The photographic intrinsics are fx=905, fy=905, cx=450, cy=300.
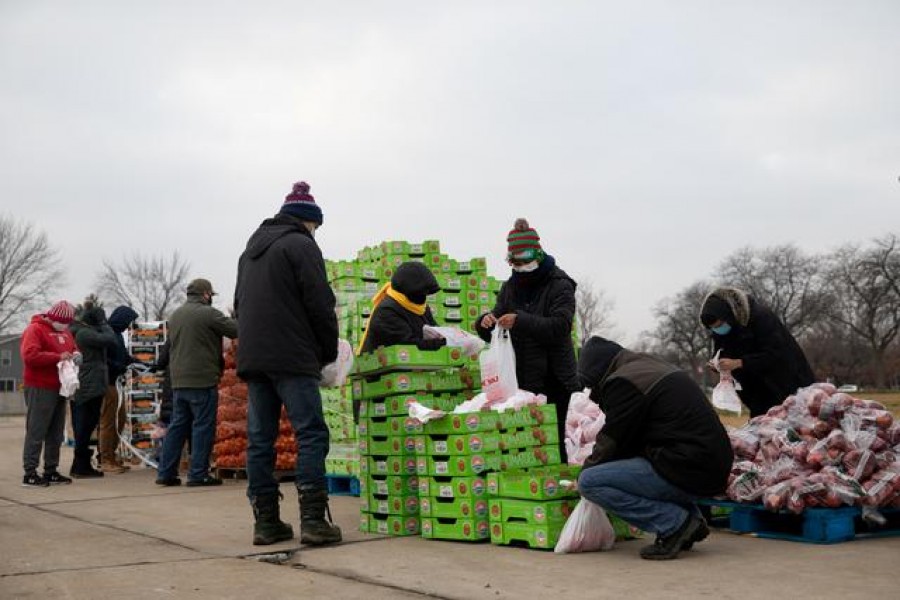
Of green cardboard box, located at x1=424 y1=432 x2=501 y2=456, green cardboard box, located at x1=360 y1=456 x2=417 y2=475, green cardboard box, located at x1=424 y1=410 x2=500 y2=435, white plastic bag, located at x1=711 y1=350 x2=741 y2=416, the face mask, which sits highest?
the face mask

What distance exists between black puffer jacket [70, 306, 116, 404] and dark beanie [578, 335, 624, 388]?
803cm

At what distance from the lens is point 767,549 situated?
5.59 m

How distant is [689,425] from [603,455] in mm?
547

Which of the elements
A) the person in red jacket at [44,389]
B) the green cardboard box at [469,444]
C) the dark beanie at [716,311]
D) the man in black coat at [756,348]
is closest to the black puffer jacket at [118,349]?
the person in red jacket at [44,389]

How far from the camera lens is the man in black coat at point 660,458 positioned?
537 centimetres

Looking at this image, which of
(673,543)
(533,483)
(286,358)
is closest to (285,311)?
(286,358)

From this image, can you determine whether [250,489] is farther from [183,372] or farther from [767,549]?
[183,372]

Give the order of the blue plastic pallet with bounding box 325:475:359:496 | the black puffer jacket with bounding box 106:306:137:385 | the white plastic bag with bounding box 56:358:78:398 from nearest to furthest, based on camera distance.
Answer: the blue plastic pallet with bounding box 325:475:359:496 < the white plastic bag with bounding box 56:358:78:398 < the black puffer jacket with bounding box 106:306:137:385

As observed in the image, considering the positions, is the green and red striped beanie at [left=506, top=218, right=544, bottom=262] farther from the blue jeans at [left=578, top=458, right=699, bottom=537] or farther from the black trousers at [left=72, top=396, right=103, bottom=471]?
the black trousers at [left=72, top=396, right=103, bottom=471]

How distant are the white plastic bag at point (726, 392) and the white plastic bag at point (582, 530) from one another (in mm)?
2199

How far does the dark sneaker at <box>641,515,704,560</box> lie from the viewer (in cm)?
528

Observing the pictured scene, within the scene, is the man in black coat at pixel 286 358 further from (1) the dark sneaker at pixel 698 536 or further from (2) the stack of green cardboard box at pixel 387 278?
(2) the stack of green cardboard box at pixel 387 278

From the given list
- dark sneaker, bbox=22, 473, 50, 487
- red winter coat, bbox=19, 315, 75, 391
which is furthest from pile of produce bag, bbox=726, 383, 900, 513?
dark sneaker, bbox=22, 473, 50, 487

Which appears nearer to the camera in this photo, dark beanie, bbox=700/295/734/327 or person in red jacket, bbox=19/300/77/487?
dark beanie, bbox=700/295/734/327
